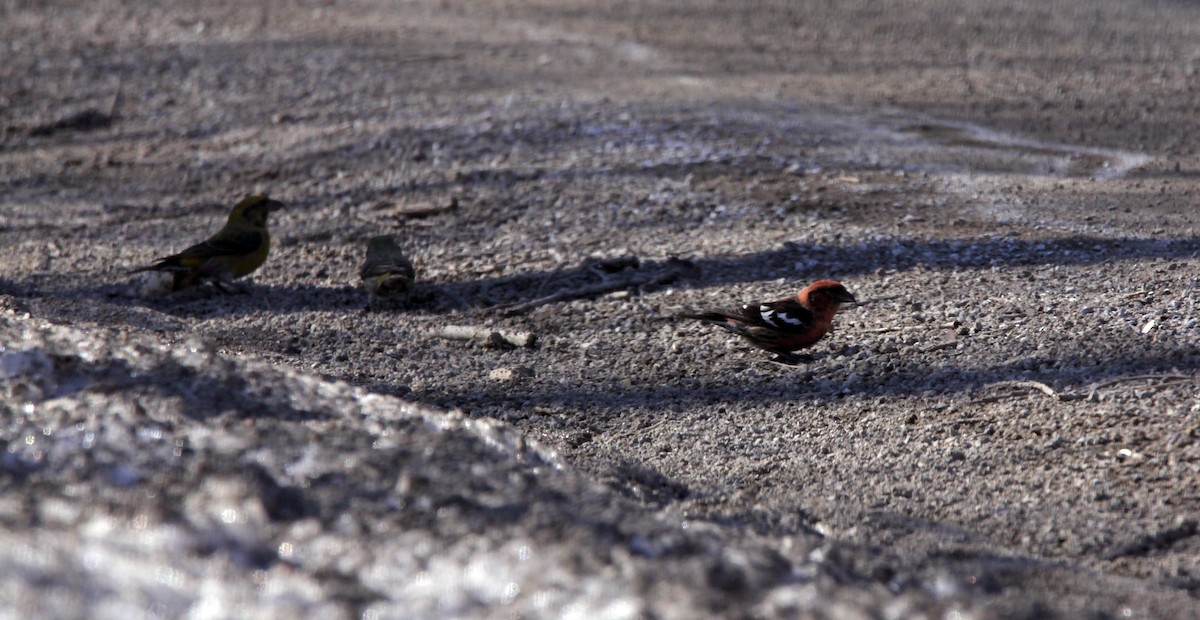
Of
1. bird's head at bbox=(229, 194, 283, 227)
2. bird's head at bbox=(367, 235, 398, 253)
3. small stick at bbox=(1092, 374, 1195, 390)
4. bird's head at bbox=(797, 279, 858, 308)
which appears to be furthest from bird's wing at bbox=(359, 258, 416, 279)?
small stick at bbox=(1092, 374, 1195, 390)

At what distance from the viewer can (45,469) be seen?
8.92 ft

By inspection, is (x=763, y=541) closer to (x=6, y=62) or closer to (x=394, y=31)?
(x=394, y=31)

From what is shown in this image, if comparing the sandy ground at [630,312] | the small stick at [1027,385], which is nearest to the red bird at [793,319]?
the sandy ground at [630,312]

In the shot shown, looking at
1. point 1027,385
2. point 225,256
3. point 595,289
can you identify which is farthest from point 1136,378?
point 225,256

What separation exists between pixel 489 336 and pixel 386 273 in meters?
0.90

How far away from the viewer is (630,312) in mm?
5891

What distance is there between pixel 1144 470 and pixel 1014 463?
1.37 feet

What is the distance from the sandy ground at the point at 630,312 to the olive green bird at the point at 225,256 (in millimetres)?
156

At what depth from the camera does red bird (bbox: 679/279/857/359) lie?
4.99 m

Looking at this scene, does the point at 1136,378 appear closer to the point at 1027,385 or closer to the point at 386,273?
the point at 1027,385

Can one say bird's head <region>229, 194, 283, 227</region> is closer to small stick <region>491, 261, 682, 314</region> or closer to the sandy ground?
the sandy ground

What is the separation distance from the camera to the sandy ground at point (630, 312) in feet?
8.33

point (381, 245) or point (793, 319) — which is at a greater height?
point (793, 319)

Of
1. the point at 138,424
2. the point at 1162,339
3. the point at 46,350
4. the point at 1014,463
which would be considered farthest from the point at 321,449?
the point at 1162,339
